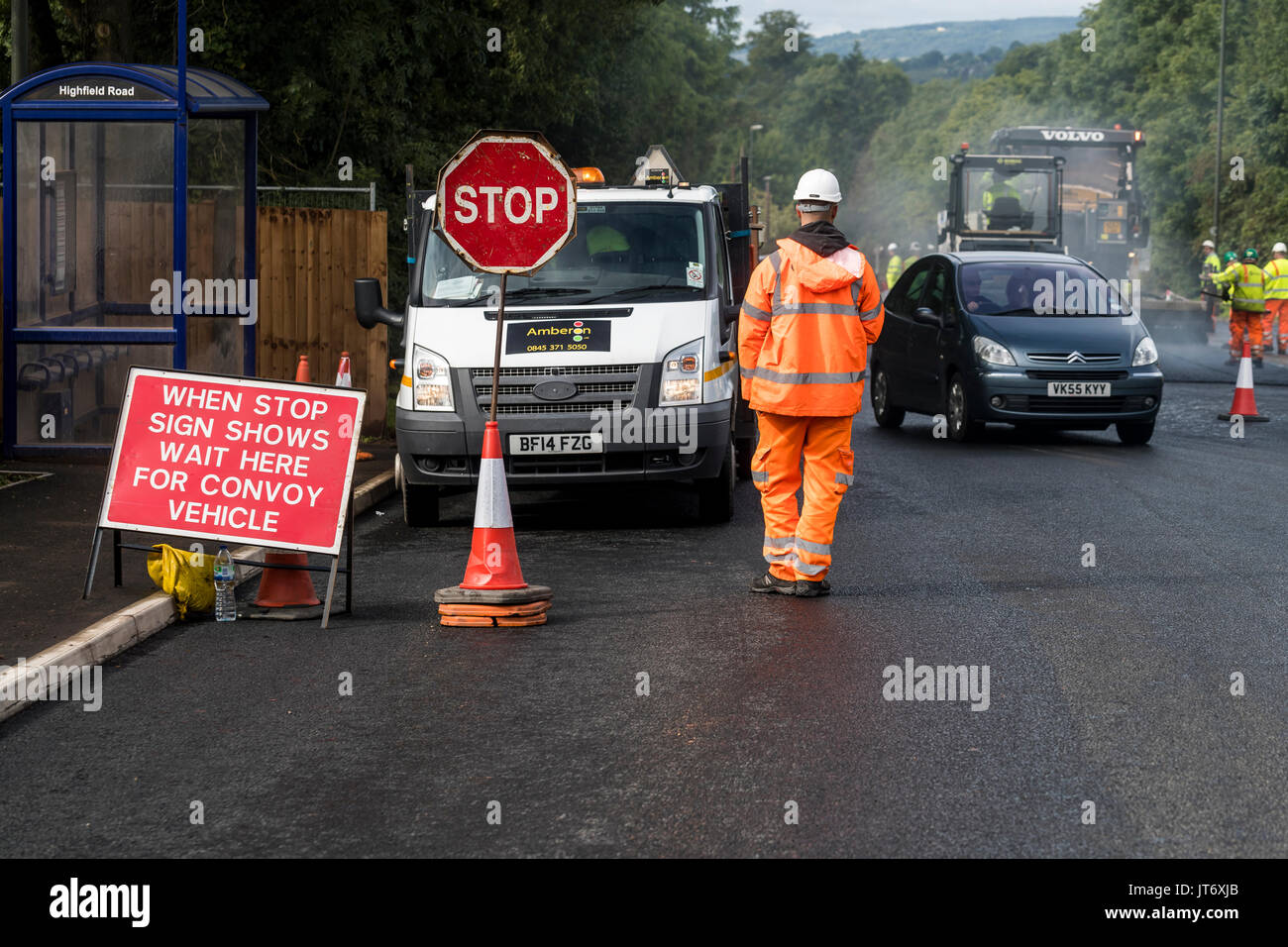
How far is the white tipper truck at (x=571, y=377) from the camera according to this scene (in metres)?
11.2

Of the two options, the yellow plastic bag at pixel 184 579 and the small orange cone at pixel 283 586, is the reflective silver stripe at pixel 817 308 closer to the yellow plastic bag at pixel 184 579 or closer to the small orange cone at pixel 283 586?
the small orange cone at pixel 283 586

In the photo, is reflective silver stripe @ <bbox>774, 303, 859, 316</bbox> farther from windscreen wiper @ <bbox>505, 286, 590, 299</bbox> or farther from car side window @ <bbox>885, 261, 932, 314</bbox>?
car side window @ <bbox>885, 261, 932, 314</bbox>

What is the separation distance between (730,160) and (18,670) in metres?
104

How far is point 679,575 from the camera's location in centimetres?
976

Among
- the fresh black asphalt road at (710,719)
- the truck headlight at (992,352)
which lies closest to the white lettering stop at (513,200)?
the fresh black asphalt road at (710,719)

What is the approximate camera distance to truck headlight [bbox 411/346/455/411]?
37.0 feet

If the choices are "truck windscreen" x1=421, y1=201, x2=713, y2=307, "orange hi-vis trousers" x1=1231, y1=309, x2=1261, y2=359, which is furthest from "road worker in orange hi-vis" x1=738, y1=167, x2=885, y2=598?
"orange hi-vis trousers" x1=1231, y1=309, x2=1261, y2=359

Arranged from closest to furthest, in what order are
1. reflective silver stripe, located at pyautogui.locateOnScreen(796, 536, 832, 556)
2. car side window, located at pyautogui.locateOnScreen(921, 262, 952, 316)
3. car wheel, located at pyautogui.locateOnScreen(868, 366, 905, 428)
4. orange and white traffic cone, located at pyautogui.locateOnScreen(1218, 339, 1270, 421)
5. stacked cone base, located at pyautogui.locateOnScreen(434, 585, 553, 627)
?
stacked cone base, located at pyautogui.locateOnScreen(434, 585, 553, 627) → reflective silver stripe, located at pyautogui.locateOnScreen(796, 536, 832, 556) → car side window, located at pyautogui.locateOnScreen(921, 262, 952, 316) → car wheel, located at pyautogui.locateOnScreen(868, 366, 905, 428) → orange and white traffic cone, located at pyautogui.locateOnScreen(1218, 339, 1270, 421)

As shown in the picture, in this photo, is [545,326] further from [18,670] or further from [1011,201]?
[1011,201]

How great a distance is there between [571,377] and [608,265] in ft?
3.94

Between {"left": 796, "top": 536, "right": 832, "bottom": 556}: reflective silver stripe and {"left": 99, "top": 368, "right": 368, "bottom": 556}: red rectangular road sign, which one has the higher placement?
{"left": 99, "top": 368, "right": 368, "bottom": 556}: red rectangular road sign

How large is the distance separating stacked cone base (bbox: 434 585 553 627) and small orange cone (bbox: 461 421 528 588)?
0.11 metres

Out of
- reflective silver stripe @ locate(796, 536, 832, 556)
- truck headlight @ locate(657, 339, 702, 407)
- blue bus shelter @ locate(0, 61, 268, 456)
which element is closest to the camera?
reflective silver stripe @ locate(796, 536, 832, 556)

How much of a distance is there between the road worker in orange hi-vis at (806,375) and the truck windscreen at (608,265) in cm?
261
